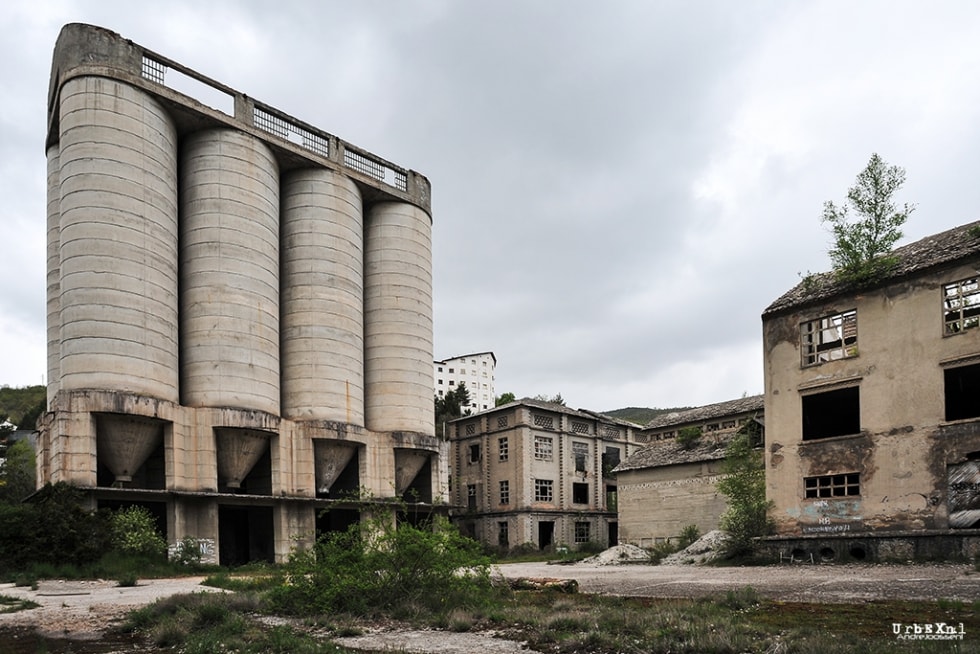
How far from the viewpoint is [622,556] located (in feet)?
115

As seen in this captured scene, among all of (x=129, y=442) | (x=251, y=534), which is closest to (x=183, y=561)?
(x=129, y=442)

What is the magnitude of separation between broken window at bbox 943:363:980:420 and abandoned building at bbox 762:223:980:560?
0.15ft

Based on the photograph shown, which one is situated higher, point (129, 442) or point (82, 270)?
point (82, 270)

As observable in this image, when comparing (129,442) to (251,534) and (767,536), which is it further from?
(767,536)

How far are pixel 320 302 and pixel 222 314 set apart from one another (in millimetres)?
6107

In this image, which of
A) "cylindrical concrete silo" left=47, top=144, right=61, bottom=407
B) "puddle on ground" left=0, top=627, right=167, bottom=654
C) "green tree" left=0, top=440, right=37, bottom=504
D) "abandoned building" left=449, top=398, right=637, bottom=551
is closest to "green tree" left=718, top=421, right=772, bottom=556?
"abandoned building" left=449, top=398, right=637, bottom=551

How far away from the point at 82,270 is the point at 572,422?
37.5 m

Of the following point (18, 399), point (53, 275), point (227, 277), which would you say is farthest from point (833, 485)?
point (18, 399)

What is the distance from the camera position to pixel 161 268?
32688mm

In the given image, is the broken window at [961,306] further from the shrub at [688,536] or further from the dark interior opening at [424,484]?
the dark interior opening at [424,484]

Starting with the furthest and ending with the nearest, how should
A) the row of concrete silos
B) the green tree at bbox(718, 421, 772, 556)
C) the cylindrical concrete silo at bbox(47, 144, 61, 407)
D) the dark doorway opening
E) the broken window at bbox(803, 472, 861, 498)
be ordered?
the dark doorway opening, the cylindrical concrete silo at bbox(47, 144, 61, 407), the row of concrete silos, the green tree at bbox(718, 421, 772, 556), the broken window at bbox(803, 472, 861, 498)

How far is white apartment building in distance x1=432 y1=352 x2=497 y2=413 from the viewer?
420 feet

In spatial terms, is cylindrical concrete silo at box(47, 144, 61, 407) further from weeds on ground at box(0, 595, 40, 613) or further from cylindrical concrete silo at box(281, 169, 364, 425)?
weeds on ground at box(0, 595, 40, 613)

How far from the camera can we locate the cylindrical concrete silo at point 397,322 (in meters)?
44.0
